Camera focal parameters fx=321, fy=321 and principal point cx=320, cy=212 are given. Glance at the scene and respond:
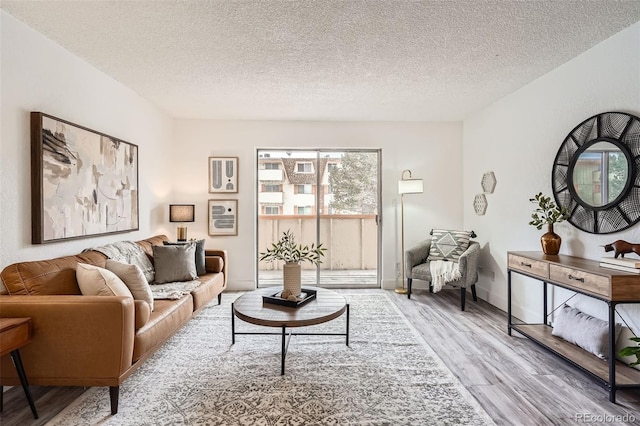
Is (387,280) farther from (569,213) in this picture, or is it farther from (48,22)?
(48,22)

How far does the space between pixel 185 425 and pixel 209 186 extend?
3.41 metres

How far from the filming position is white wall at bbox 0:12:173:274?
214 centimetres

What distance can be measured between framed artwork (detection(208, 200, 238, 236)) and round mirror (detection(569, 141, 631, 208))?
3949mm

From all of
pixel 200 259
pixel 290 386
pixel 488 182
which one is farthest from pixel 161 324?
pixel 488 182

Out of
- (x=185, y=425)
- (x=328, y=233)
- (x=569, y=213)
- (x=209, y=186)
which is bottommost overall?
(x=185, y=425)

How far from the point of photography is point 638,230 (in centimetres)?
228

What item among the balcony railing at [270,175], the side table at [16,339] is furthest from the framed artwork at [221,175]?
the side table at [16,339]

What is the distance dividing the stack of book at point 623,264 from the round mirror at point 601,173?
0.37 meters

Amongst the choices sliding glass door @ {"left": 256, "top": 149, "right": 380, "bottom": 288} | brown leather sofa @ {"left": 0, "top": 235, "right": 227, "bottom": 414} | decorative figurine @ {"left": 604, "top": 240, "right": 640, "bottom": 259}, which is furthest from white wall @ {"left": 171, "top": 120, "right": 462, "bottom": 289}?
brown leather sofa @ {"left": 0, "top": 235, "right": 227, "bottom": 414}

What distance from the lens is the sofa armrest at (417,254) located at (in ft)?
13.9

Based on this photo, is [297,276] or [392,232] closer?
[297,276]

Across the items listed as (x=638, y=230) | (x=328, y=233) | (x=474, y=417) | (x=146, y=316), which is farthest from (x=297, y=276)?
(x=638, y=230)

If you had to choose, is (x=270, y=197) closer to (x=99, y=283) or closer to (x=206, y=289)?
(x=206, y=289)

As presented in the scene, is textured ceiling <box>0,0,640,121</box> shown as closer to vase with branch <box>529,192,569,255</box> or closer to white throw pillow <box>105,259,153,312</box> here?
vase with branch <box>529,192,569,255</box>
